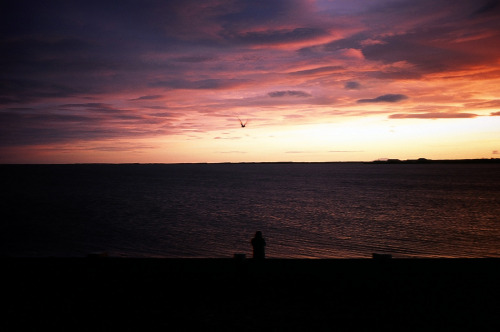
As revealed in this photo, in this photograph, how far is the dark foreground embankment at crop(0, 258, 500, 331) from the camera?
6.89 m

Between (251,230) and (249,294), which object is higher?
(249,294)

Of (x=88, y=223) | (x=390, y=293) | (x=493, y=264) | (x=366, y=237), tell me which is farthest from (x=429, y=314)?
(x=88, y=223)

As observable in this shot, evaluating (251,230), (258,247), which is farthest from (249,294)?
(251,230)

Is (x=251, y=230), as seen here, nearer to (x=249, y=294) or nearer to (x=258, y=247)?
(x=258, y=247)

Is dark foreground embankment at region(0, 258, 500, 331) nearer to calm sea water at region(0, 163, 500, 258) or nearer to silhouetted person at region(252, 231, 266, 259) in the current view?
silhouetted person at region(252, 231, 266, 259)

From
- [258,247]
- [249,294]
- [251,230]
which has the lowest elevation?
[251,230]

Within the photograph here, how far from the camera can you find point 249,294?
8.39 meters

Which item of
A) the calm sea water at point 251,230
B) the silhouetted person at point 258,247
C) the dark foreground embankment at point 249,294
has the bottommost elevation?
the calm sea water at point 251,230

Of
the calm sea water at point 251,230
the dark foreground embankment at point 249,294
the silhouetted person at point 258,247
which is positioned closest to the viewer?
the dark foreground embankment at point 249,294

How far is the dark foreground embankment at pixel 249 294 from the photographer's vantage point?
22.6ft

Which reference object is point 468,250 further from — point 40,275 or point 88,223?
point 88,223

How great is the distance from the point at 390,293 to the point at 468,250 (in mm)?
22983

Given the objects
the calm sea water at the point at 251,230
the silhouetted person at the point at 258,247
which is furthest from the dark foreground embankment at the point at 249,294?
the calm sea water at the point at 251,230

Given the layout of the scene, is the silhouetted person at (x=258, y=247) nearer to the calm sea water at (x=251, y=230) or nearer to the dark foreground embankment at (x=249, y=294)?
the dark foreground embankment at (x=249, y=294)
